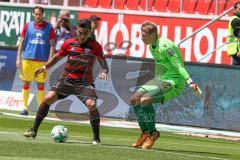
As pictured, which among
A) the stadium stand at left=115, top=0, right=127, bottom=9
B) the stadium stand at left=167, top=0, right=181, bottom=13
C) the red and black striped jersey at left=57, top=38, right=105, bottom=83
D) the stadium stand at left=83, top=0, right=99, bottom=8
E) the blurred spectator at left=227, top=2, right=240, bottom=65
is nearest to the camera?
the red and black striped jersey at left=57, top=38, right=105, bottom=83

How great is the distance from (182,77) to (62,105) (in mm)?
7420

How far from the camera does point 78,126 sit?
19.9m

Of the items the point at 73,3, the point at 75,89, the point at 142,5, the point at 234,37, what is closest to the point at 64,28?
the point at 142,5

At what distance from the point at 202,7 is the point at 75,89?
11.7 m

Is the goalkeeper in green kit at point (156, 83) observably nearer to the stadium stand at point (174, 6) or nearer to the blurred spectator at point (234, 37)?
the blurred spectator at point (234, 37)

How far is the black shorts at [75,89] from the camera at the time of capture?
51.4 ft

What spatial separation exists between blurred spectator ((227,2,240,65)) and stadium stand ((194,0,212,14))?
2.67 metres

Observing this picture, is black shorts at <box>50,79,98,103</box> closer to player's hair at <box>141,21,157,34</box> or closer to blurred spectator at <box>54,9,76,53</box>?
player's hair at <box>141,21,157,34</box>

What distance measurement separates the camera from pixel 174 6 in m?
27.3

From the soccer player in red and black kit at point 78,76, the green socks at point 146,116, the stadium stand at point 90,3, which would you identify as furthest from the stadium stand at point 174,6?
the green socks at point 146,116

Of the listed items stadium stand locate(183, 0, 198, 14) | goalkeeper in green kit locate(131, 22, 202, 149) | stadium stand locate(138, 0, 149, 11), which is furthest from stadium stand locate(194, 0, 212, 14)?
goalkeeper in green kit locate(131, 22, 202, 149)

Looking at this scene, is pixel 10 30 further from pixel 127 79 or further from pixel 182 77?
pixel 182 77

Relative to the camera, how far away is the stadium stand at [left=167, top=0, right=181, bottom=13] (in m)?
27.2

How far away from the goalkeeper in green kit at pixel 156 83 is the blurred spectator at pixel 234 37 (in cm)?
812
